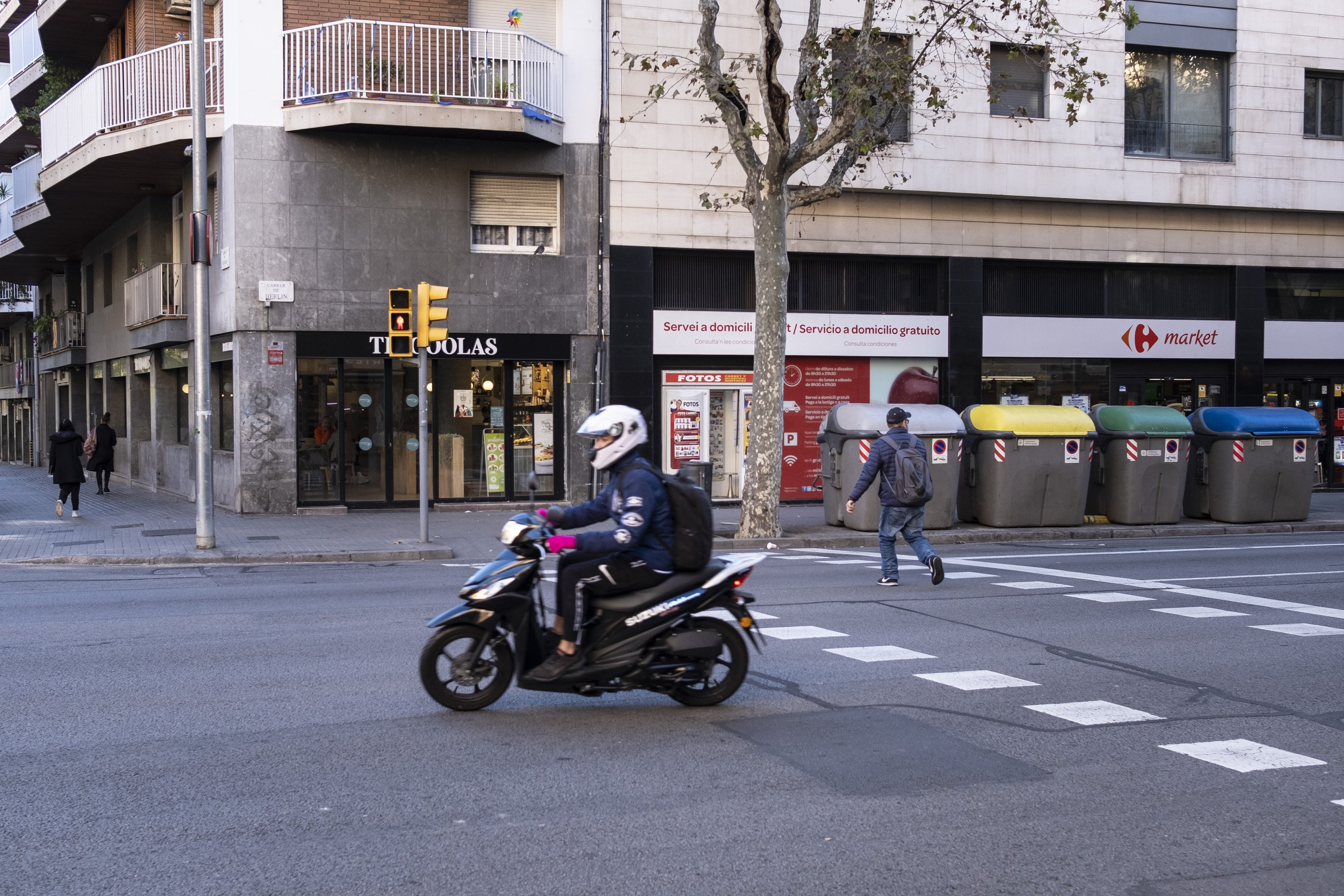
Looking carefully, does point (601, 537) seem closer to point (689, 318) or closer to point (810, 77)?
point (810, 77)

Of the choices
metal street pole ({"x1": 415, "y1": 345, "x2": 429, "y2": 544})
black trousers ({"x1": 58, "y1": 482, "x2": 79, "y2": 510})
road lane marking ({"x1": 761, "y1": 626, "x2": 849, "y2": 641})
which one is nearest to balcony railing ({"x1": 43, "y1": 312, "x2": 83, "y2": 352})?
black trousers ({"x1": 58, "y1": 482, "x2": 79, "y2": 510})

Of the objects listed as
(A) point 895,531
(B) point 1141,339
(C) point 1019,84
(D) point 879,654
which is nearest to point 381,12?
(C) point 1019,84

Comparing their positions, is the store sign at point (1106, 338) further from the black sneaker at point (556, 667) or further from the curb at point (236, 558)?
the black sneaker at point (556, 667)

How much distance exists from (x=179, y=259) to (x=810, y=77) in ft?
45.1

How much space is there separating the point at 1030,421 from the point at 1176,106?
33.5 feet

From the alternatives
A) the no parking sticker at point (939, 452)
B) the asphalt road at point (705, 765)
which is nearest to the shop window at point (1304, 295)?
the no parking sticker at point (939, 452)

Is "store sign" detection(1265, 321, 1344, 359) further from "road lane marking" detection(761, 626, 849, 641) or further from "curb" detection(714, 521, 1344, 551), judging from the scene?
"road lane marking" detection(761, 626, 849, 641)

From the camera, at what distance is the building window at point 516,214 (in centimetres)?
2088

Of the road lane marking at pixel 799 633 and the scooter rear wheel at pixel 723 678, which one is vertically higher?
the scooter rear wheel at pixel 723 678

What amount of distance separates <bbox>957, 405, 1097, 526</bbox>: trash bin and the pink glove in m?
12.8

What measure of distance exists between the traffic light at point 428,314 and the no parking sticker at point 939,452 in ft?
23.3

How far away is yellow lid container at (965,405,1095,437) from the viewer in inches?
712

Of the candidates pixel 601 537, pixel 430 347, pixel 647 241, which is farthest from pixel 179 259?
pixel 601 537

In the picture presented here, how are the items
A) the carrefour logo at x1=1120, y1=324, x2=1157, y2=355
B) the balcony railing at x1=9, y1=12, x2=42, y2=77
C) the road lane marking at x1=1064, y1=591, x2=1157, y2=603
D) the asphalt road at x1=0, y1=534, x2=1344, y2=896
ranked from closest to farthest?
the asphalt road at x1=0, y1=534, x2=1344, y2=896 → the road lane marking at x1=1064, y1=591, x2=1157, y2=603 → the carrefour logo at x1=1120, y1=324, x2=1157, y2=355 → the balcony railing at x1=9, y1=12, x2=42, y2=77
